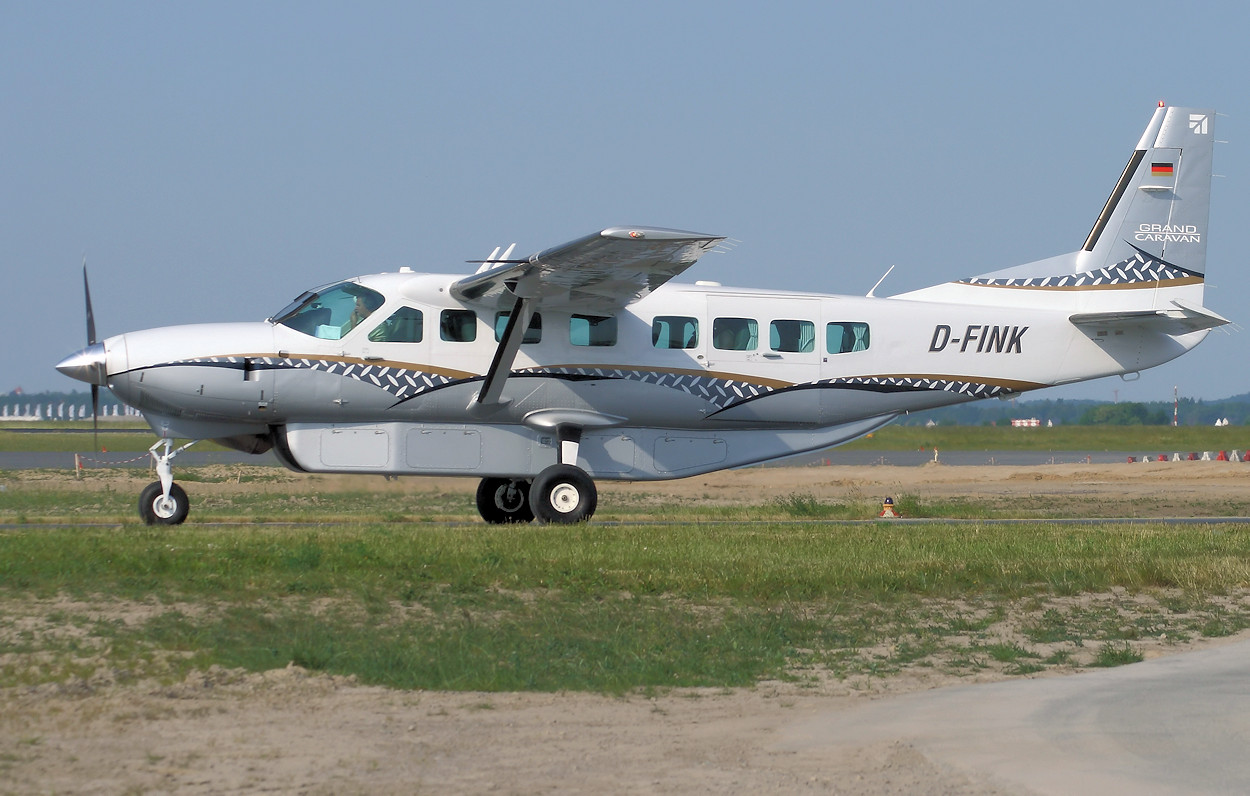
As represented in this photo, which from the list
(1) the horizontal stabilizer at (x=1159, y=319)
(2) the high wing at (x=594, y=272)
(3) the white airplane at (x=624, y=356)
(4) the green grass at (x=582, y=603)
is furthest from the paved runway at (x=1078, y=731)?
(1) the horizontal stabilizer at (x=1159, y=319)

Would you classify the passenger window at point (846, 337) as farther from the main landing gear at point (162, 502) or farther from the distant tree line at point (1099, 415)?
the distant tree line at point (1099, 415)

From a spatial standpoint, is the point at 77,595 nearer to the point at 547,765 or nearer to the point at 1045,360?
the point at 547,765

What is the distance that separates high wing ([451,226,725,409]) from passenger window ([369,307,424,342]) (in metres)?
0.72

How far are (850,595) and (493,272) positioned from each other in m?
7.73

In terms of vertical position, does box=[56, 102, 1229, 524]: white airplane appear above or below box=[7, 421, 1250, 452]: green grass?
above

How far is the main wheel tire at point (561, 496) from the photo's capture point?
17953 millimetres

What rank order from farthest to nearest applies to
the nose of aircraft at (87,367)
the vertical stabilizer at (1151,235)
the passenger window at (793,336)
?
1. the vertical stabilizer at (1151,235)
2. the passenger window at (793,336)
3. the nose of aircraft at (87,367)

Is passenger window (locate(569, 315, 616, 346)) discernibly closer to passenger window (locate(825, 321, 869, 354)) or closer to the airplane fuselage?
the airplane fuselage

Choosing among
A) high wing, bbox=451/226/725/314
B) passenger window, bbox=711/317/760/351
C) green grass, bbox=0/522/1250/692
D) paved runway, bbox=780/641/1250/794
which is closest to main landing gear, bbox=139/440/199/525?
green grass, bbox=0/522/1250/692

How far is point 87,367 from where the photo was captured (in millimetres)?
16953

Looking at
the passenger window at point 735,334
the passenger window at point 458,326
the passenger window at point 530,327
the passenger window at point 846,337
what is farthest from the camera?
the passenger window at point 846,337

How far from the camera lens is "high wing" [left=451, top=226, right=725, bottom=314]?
15406mm

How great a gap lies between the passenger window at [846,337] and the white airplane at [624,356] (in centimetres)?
3

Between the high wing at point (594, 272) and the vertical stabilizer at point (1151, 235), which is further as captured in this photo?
the vertical stabilizer at point (1151, 235)
